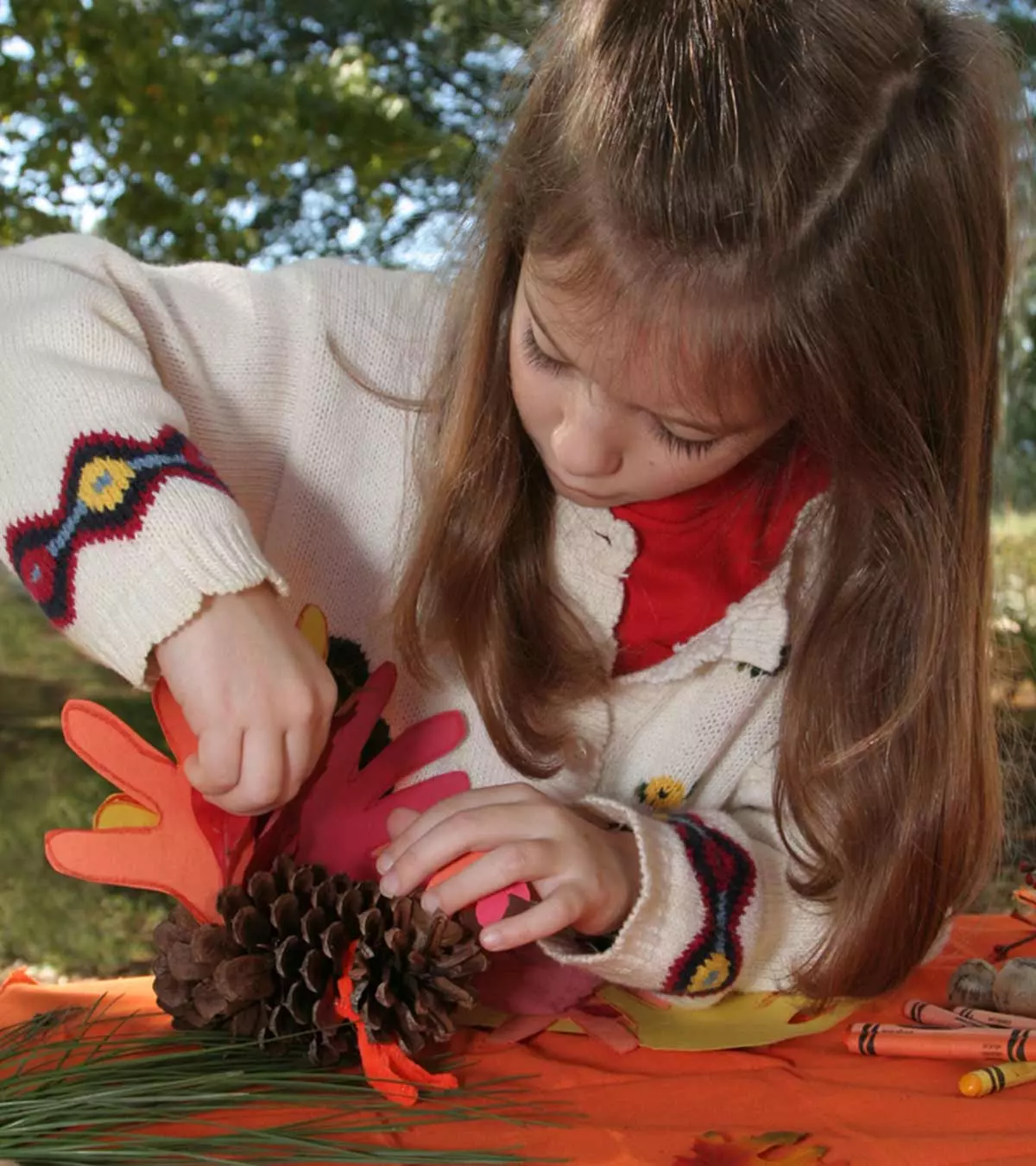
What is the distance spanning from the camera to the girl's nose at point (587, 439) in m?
0.71

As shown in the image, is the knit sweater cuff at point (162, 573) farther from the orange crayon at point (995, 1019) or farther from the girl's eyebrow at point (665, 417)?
the orange crayon at point (995, 1019)

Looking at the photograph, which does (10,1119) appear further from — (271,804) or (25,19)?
(25,19)

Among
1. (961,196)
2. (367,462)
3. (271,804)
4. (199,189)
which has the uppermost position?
(199,189)

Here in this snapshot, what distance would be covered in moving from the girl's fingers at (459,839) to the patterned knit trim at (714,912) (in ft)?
0.47

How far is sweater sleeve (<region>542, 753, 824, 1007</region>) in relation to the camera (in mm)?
792

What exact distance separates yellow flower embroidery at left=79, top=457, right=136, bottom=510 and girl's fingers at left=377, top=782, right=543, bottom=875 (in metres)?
0.22

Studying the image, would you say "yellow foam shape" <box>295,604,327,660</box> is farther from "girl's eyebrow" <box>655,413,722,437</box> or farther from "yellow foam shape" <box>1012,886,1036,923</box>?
"yellow foam shape" <box>1012,886,1036,923</box>

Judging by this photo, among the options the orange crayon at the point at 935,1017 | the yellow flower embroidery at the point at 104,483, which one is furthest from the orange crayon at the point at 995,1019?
the yellow flower embroidery at the point at 104,483

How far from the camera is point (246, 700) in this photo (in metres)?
0.61

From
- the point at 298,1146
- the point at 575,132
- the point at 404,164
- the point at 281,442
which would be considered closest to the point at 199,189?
the point at 404,164

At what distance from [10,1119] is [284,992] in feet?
0.47

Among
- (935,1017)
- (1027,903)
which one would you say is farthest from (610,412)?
(1027,903)

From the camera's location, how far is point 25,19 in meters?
1.51

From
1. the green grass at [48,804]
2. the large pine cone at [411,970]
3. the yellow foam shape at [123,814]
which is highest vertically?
the yellow foam shape at [123,814]
